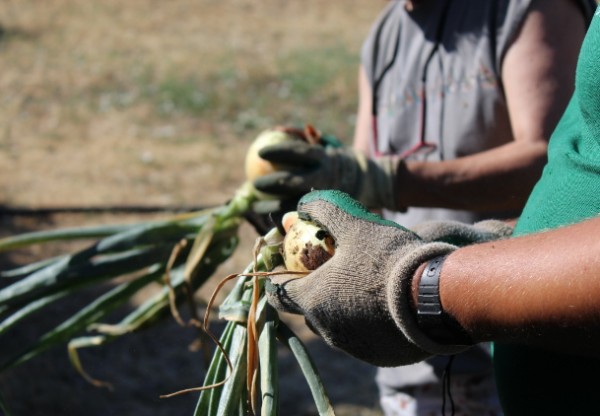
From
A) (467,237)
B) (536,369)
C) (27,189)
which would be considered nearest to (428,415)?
(467,237)

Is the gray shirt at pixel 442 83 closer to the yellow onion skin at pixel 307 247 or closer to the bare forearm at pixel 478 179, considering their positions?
the bare forearm at pixel 478 179

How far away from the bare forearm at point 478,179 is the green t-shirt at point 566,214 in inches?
19.2

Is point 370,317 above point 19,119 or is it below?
above

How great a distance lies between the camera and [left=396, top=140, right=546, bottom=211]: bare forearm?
190 cm

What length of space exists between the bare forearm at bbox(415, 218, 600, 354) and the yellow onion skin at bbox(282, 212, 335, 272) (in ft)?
0.89

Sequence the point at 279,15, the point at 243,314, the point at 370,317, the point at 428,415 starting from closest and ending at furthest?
the point at 370,317
the point at 243,314
the point at 428,415
the point at 279,15

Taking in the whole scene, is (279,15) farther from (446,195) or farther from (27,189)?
(446,195)

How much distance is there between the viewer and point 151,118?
6961mm

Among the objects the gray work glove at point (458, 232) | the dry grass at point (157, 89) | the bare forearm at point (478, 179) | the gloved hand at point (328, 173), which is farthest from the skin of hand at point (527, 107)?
the dry grass at point (157, 89)

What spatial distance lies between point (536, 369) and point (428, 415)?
3.03ft

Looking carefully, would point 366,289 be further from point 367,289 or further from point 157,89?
point 157,89

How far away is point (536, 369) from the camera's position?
129 cm

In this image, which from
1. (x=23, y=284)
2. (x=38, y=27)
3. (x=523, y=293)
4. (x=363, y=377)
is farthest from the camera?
(x=38, y=27)

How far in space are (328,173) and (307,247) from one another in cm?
56
